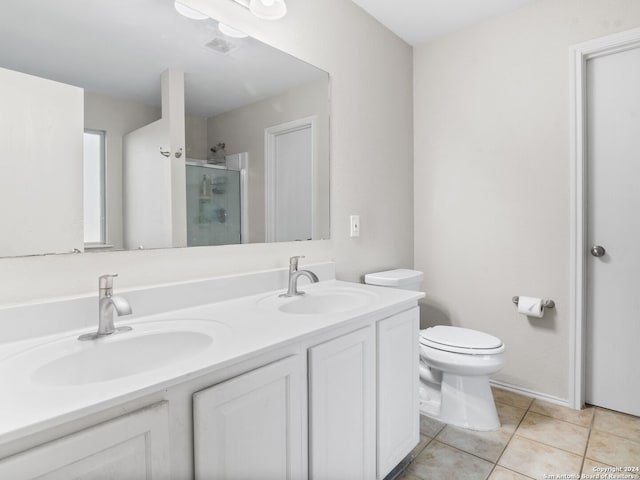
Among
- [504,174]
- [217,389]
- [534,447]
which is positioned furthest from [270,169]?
[534,447]

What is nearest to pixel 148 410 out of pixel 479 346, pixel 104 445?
pixel 104 445

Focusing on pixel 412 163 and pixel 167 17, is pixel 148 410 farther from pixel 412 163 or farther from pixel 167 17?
pixel 412 163

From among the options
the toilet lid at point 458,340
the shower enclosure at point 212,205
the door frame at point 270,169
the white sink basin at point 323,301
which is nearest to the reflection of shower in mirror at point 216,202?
the shower enclosure at point 212,205

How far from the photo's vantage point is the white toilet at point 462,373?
176 cm

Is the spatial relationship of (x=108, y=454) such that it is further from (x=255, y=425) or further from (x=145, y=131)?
(x=145, y=131)

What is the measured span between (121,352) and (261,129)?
1.06 metres

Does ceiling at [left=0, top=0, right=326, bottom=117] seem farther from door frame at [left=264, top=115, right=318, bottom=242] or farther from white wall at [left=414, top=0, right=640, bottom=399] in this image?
white wall at [left=414, top=0, right=640, bottom=399]

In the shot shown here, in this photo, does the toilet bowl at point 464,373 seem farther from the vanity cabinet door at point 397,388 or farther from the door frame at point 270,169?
the door frame at point 270,169

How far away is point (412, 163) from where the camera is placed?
260 cm

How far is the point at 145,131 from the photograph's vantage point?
49.0 inches

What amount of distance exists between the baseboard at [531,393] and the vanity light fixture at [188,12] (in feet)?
8.23

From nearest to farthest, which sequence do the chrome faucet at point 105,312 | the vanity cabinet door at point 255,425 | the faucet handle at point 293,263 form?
1. the vanity cabinet door at point 255,425
2. the chrome faucet at point 105,312
3. the faucet handle at point 293,263

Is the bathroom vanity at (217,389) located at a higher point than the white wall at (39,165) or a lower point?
lower

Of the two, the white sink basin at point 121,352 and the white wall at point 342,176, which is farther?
the white wall at point 342,176
